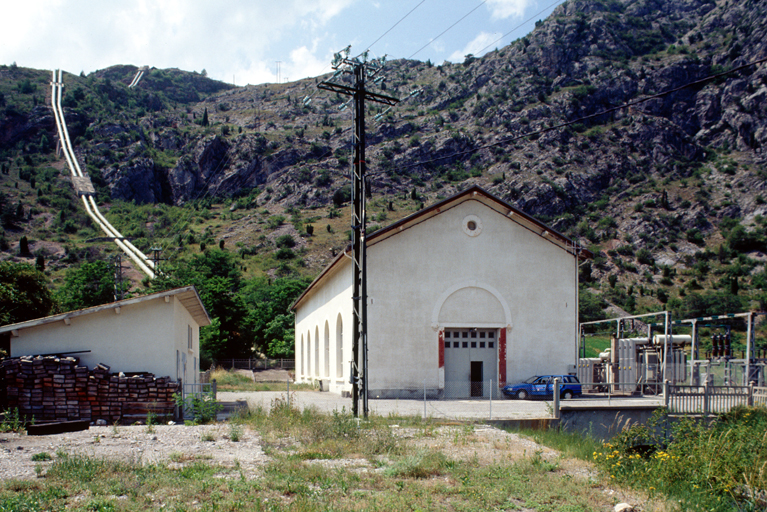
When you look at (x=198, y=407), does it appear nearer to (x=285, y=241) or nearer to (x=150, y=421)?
(x=150, y=421)

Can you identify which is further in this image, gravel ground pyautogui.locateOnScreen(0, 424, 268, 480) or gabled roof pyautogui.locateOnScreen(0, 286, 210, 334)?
gabled roof pyautogui.locateOnScreen(0, 286, 210, 334)

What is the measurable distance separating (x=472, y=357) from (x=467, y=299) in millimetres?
2780

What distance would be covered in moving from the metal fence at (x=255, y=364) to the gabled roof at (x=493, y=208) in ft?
91.0

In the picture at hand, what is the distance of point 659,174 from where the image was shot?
113 m

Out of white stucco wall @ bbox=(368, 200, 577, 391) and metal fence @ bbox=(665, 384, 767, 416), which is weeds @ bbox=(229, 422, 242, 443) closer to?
white stucco wall @ bbox=(368, 200, 577, 391)

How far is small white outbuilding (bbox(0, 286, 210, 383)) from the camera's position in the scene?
58.9 ft

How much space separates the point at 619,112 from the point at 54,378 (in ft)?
426

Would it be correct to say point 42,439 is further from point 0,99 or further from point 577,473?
point 0,99

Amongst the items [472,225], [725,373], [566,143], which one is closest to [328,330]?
[472,225]

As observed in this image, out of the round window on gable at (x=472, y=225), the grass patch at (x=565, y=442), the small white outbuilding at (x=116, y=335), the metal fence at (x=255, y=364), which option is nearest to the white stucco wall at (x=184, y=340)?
the small white outbuilding at (x=116, y=335)

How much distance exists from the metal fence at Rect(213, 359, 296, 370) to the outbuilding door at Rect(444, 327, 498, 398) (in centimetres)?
3011

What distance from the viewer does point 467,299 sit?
28359mm

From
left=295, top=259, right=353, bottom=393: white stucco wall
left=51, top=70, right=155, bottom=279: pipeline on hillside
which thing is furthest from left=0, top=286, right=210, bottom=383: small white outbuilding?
left=51, top=70, right=155, bottom=279: pipeline on hillside

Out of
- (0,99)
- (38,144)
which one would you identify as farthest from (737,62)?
(0,99)
